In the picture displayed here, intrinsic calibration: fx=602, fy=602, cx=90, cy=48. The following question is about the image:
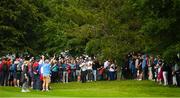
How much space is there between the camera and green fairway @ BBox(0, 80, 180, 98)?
114 feet

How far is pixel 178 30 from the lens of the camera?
133 feet

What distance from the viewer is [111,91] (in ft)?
121

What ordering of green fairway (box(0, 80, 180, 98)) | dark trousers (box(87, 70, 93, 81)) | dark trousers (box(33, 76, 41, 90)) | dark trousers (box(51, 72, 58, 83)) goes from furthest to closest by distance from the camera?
dark trousers (box(87, 70, 93, 81)) < dark trousers (box(51, 72, 58, 83)) < dark trousers (box(33, 76, 41, 90)) < green fairway (box(0, 80, 180, 98))

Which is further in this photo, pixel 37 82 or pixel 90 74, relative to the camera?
pixel 90 74

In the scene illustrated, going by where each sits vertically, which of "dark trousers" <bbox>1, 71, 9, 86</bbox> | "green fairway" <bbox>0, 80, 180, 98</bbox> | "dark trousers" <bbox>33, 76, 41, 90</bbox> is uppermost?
"dark trousers" <bbox>1, 71, 9, 86</bbox>

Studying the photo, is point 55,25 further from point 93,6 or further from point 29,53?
point 93,6

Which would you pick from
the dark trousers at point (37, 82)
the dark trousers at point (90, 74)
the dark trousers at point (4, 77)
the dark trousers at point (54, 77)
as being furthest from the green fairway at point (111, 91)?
the dark trousers at point (4, 77)

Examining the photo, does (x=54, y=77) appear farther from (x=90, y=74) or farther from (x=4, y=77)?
(x=4, y=77)

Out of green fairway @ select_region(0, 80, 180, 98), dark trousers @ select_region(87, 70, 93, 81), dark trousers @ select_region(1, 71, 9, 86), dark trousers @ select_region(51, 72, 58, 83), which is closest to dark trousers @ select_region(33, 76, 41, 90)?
green fairway @ select_region(0, 80, 180, 98)

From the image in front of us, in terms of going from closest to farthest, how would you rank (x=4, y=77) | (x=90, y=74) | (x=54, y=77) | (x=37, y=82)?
(x=37, y=82), (x=4, y=77), (x=54, y=77), (x=90, y=74)

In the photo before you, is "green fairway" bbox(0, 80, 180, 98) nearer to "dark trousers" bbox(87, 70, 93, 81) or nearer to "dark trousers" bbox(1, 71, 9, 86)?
"dark trousers" bbox(87, 70, 93, 81)

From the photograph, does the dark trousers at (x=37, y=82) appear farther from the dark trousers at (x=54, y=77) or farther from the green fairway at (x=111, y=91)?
the dark trousers at (x=54, y=77)

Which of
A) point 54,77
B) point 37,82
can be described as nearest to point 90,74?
point 54,77

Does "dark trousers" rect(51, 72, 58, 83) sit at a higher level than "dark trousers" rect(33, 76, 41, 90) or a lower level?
higher
